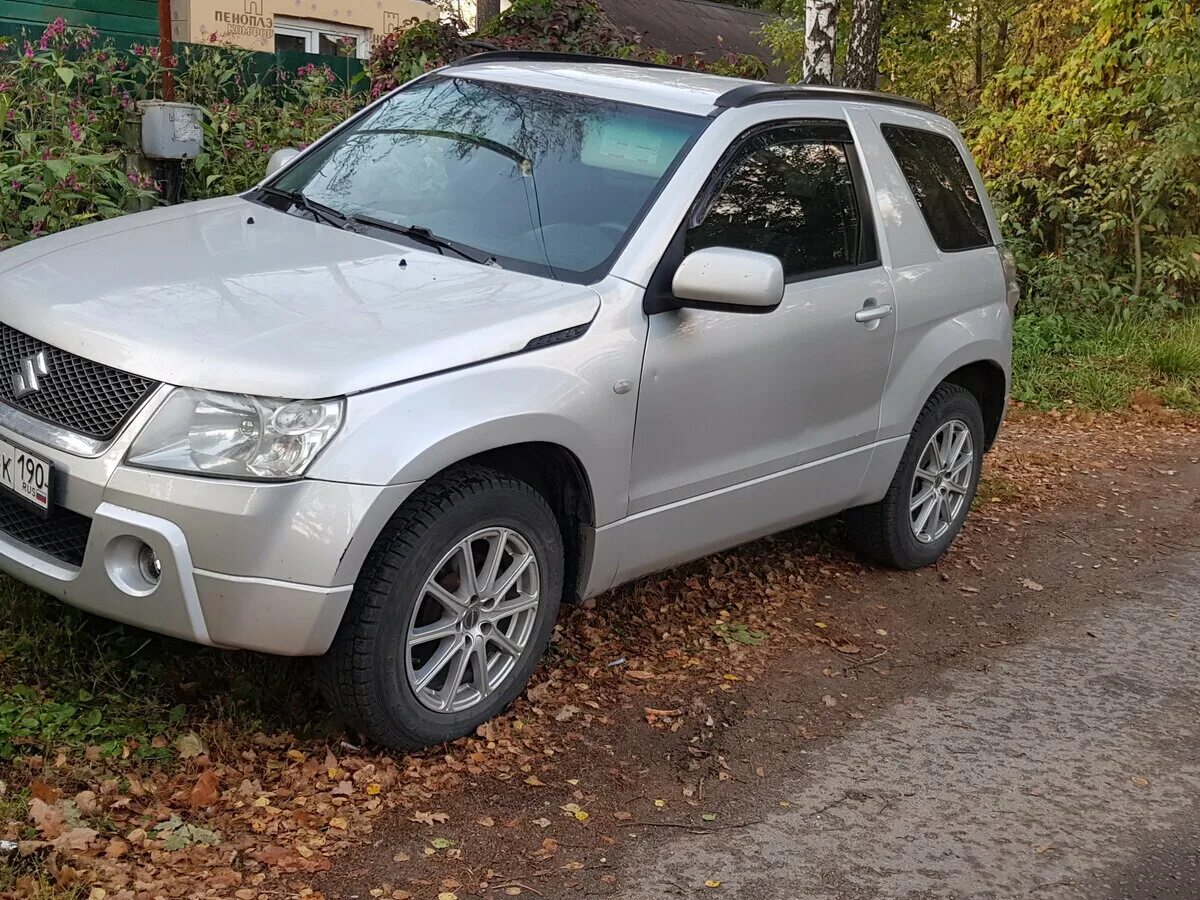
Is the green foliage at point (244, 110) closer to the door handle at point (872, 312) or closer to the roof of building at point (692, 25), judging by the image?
the door handle at point (872, 312)

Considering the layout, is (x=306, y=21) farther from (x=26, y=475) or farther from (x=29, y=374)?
(x=26, y=475)

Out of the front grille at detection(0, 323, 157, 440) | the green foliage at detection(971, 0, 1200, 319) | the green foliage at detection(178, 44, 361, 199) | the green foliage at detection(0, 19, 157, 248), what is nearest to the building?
the green foliage at detection(178, 44, 361, 199)

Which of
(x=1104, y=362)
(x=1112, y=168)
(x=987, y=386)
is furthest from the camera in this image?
(x=1112, y=168)

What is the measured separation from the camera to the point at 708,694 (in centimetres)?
459

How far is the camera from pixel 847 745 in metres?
4.31

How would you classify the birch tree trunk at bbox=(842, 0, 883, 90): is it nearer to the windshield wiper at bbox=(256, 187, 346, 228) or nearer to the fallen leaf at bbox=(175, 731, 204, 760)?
the windshield wiper at bbox=(256, 187, 346, 228)

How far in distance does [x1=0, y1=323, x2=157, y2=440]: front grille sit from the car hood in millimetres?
39

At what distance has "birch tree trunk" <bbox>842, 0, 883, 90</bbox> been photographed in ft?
32.3

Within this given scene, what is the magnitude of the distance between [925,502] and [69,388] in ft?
12.1

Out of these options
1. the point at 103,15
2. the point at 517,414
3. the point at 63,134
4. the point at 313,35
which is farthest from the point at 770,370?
the point at 313,35

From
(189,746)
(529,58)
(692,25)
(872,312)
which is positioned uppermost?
(692,25)

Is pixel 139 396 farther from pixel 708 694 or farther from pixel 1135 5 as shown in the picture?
pixel 1135 5

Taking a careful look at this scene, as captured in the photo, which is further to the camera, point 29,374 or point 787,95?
point 787,95

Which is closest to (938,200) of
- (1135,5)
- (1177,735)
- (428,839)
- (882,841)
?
(1177,735)
